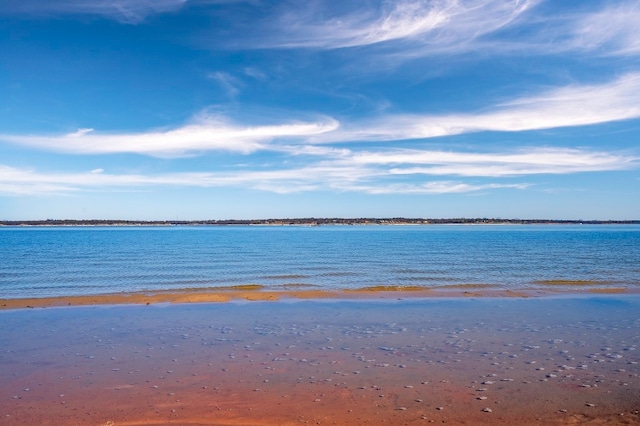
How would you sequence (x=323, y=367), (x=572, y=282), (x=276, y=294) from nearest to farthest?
(x=323, y=367) → (x=276, y=294) → (x=572, y=282)

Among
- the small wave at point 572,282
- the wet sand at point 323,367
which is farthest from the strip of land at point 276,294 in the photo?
the wet sand at point 323,367

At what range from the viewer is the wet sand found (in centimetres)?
786

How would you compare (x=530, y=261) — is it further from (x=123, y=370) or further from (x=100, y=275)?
(x=123, y=370)

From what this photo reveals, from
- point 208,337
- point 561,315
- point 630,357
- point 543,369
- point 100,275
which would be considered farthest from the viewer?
point 100,275

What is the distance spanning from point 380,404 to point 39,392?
6.27m

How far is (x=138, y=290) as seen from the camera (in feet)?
76.0

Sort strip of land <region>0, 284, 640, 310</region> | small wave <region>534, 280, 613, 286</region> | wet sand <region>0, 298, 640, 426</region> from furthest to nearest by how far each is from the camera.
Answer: small wave <region>534, 280, 613, 286</region> → strip of land <region>0, 284, 640, 310</region> → wet sand <region>0, 298, 640, 426</region>

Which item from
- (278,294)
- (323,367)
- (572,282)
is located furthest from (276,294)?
(572,282)

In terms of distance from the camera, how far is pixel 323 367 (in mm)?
10203

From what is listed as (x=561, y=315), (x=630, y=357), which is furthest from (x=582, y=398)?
(x=561, y=315)

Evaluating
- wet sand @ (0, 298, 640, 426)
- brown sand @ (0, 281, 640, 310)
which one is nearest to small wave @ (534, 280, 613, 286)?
brown sand @ (0, 281, 640, 310)

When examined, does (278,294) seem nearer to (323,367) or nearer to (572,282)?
(323,367)

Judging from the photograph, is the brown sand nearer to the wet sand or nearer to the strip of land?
the strip of land

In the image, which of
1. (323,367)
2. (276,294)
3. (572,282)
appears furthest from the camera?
(572,282)
